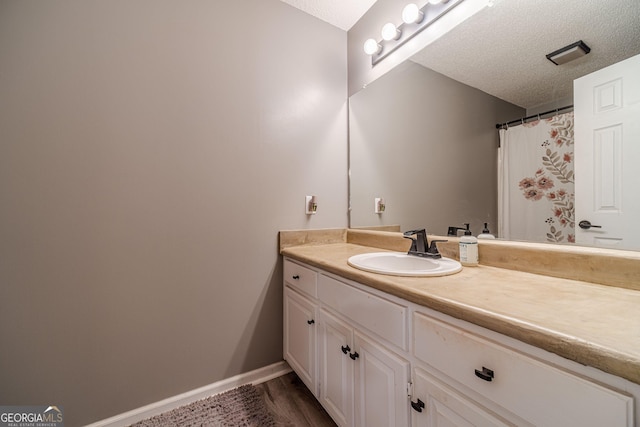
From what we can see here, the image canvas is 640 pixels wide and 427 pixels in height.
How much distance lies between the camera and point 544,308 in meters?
0.59

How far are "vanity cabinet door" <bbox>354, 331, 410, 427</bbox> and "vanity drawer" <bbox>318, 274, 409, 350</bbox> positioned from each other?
0.19 ft

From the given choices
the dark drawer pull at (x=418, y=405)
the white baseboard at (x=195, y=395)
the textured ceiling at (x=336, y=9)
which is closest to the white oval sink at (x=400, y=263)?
the dark drawer pull at (x=418, y=405)

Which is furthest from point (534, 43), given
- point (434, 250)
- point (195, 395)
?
point (195, 395)

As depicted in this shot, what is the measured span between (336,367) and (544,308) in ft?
2.62

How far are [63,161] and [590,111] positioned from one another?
2.02m

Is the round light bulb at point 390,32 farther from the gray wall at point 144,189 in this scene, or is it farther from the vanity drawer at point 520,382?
the vanity drawer at point 520,382

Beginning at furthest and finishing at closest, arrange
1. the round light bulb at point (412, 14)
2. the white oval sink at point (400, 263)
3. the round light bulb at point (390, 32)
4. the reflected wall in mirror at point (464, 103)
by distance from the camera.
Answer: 1. the round light bulb at point (390, 32)
2. the round light bulb at point (412, 14)
3. the white oval sink at point (400, 263)
4. the reflected wall in mirror at point (464, 103)

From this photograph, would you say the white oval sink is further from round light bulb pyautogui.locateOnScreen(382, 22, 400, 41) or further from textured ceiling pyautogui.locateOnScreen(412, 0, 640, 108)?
round light bulb pyautogui.locateOnScreen(382, 22, 400, 41)

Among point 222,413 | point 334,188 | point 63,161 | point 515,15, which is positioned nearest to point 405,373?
point 222,413

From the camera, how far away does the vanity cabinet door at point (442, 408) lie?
57 centimetres

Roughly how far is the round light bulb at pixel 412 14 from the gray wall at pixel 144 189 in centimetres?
63

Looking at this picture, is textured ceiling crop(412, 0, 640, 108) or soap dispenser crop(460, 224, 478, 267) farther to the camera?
soap dispenser crop(460, 224, 478, 267)

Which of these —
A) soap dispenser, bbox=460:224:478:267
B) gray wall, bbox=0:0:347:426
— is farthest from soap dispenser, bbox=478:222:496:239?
gray wall, bbox=0:0:347:426

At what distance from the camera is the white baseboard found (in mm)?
1188
